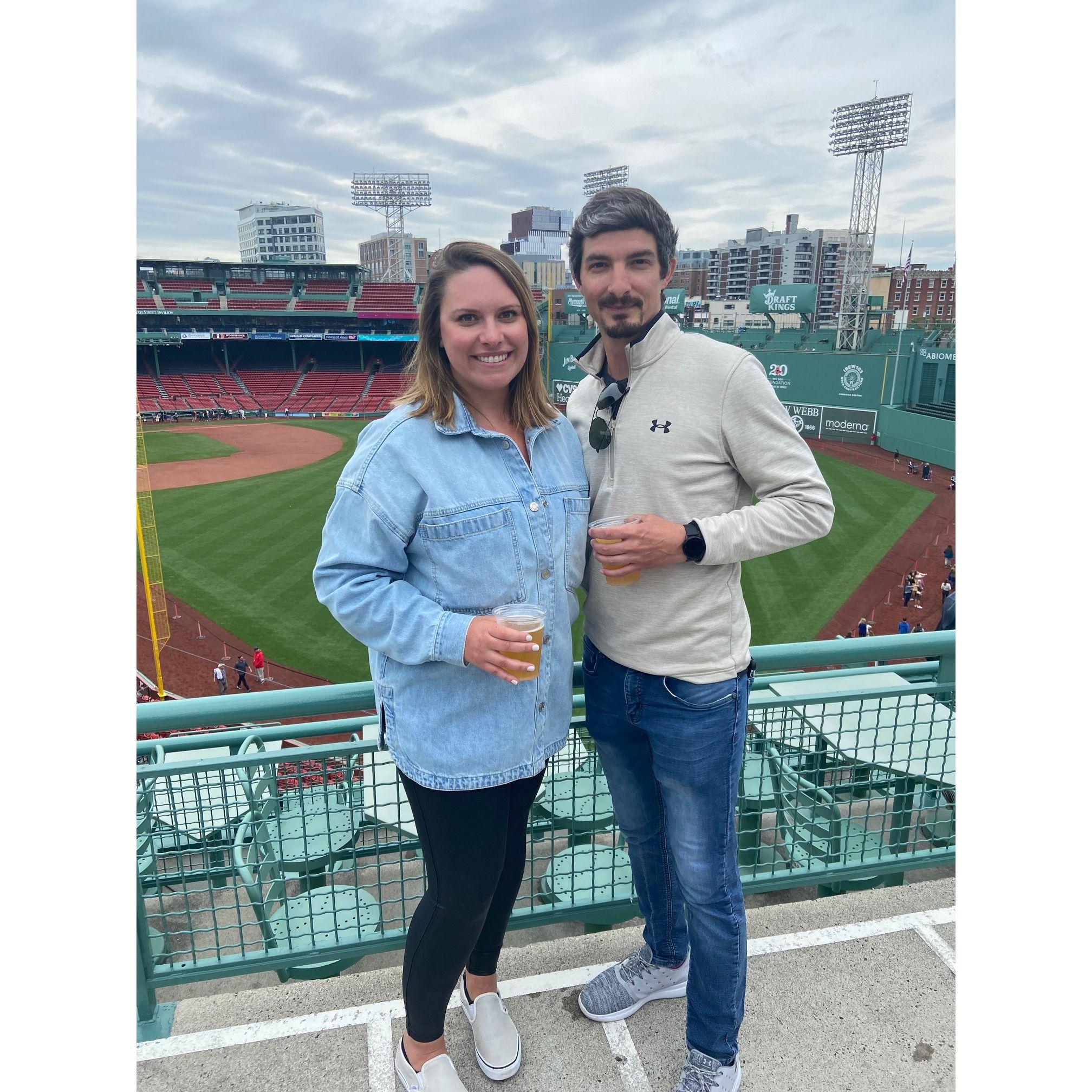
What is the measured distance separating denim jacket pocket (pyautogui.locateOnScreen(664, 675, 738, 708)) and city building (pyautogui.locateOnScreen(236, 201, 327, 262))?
4744 inches

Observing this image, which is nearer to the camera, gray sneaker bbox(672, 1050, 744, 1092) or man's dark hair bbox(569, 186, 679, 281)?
man's dark hair bbox(569, 186, 679, 281)

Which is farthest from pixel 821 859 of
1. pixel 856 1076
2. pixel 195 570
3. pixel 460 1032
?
pixel 195 570

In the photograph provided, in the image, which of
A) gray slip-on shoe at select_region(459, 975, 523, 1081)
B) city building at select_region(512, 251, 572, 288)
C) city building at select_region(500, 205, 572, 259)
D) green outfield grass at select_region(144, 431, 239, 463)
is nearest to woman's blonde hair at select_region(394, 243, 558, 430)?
gray slip-on shoe at select_region(459, 975, 523, 1081)

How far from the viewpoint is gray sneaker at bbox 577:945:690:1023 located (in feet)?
7.43

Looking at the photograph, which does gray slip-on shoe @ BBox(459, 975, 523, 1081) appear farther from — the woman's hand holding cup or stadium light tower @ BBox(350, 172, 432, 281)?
stadium light tower @ BBox(350, 172, 432, 281)

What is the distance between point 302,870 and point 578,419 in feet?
6.40

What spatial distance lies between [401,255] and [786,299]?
124 feet

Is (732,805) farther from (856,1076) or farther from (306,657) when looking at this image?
(306,657)

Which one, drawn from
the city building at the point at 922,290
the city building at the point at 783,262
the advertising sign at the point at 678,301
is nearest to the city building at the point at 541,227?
the city building at the point at 783,262

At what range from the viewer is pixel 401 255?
2594 inches

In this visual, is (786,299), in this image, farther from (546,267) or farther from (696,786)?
(546,267)

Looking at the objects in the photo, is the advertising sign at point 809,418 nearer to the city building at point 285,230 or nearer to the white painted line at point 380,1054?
the white painted line at point 380,1054
